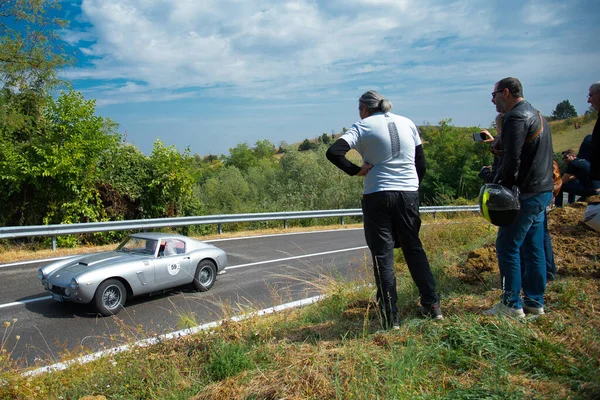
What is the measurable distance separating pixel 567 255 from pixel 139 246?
6.48m

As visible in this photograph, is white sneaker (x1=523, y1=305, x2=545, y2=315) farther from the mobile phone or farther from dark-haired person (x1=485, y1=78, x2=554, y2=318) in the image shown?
the mobile phone

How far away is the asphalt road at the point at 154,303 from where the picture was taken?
5797 mm

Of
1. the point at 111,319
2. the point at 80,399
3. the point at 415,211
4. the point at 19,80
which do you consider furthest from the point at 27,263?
the point at 415,211

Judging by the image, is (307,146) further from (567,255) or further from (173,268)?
(567,255)

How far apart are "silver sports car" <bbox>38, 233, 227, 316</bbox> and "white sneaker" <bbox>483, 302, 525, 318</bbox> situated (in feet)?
17.1

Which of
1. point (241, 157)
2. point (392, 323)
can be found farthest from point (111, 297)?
point (241, 157)

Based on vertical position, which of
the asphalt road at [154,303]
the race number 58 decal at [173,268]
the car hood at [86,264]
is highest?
the car hood at [86,264]

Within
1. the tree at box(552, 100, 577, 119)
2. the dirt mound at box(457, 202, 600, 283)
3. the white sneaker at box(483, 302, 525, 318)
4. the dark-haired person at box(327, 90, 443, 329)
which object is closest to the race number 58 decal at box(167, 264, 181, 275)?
the dirt mound at box(457, 202, 600, 283)

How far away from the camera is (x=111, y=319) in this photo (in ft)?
22.8

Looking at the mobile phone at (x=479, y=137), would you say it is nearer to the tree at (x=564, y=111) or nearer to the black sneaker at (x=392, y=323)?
the black sneaker at (x=392, y=323)

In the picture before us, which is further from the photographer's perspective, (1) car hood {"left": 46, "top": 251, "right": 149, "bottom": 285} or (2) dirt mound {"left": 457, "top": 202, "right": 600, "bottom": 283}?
(1) car hood {"left": 46, "top": 251, "right": 149, "bottom": 285}

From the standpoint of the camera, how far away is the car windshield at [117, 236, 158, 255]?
8039mm

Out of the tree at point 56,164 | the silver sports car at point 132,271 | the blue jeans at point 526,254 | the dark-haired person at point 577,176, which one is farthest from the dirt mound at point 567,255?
the tree at point 56,164

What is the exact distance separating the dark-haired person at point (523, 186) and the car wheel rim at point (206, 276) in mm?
5646
